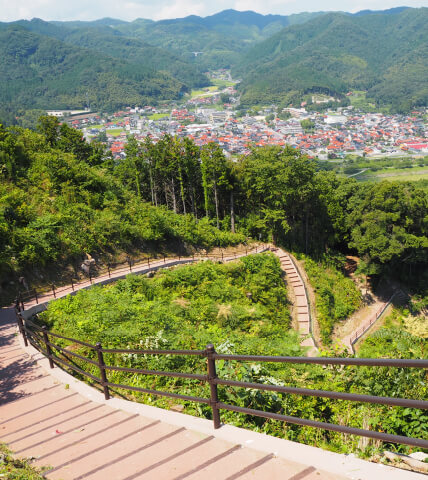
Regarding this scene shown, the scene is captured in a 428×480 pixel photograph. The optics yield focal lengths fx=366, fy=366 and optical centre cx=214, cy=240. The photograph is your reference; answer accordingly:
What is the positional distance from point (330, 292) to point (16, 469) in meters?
18.3

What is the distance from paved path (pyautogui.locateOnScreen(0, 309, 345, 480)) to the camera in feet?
8.86

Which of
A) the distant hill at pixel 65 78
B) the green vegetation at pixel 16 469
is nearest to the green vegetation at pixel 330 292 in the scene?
the green vegetation at pixel 16 469

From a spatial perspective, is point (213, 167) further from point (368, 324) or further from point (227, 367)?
point (227, 367)

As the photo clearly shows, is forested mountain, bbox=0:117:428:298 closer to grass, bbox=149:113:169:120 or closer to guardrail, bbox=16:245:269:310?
guardrail, bbox=16:245:269:310

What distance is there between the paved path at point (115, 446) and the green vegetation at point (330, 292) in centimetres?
1406

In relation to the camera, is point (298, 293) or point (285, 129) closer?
point (298, 293)

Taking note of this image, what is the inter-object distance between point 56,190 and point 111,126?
119 meters

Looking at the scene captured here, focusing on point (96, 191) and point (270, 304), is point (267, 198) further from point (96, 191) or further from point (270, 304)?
point (96, 191)

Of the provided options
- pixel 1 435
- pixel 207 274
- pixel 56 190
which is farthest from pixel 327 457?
pixel 56 190

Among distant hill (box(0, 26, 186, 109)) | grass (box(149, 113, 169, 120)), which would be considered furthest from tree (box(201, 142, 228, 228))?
distant hill (box(0, 26, 186, 109))

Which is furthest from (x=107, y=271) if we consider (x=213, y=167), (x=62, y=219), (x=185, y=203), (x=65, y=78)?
(x=65, y=78)

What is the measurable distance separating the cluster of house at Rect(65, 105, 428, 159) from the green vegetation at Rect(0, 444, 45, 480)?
81.7m

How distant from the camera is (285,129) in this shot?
126 meters

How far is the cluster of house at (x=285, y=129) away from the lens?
104m
